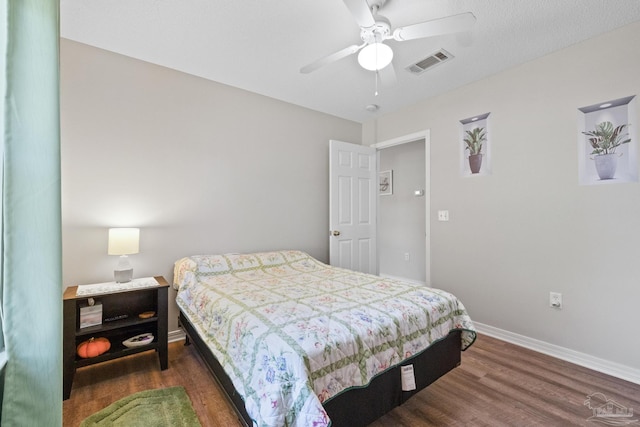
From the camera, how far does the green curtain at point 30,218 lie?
0.66 m

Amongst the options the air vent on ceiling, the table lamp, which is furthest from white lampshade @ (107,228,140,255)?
the air vent on ceiling

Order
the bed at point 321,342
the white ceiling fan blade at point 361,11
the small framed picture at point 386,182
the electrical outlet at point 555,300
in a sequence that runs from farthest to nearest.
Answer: the small framed picture at point 386,182
the electrical outlet at point 555,300
the white ceiling fan blade at point 361,11
the bed at point 321,342

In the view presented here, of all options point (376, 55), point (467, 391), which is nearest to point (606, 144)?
point (376, 55)

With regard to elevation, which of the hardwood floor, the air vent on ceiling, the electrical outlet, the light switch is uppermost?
the air vent on ceiling

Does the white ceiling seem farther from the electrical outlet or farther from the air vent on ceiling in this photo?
the electrical outlet

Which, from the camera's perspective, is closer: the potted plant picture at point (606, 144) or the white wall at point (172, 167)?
the potted plant picture at point (606, 144)

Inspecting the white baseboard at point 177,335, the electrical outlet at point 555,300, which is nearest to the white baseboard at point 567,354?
the electrical outlet at point 555,300

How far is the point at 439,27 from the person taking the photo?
63.7 inches

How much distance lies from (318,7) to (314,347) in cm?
207

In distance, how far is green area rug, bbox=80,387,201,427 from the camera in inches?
62.3

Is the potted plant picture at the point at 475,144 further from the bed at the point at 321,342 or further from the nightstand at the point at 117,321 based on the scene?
the nightstand at the point at 117,321

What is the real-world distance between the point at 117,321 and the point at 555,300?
3546 mm

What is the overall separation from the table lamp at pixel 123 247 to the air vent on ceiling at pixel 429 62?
2.81 meters

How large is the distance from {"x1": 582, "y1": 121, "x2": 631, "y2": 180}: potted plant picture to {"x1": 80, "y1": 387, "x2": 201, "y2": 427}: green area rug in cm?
330
